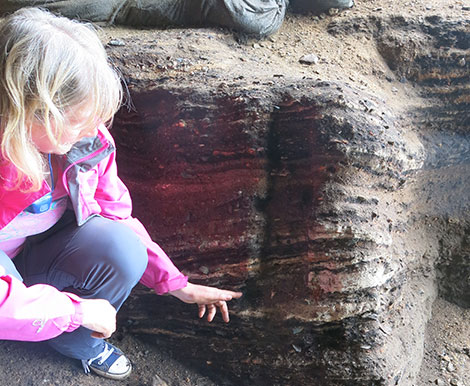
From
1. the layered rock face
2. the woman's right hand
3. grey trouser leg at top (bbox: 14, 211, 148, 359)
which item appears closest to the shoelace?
the layered rock face

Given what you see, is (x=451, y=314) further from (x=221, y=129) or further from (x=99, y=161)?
(x=99, y=161)

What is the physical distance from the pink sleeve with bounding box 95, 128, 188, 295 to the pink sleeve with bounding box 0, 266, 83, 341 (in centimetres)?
28

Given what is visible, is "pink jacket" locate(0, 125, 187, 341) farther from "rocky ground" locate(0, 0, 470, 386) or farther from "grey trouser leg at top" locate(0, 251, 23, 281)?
"rocky ground" locate(0, 0, 470, 386)

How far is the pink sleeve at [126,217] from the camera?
1.19 meters

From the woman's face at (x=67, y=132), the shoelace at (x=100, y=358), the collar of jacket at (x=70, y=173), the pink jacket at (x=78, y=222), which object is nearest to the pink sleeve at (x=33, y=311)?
the pink jacket at (x=78, y=222)

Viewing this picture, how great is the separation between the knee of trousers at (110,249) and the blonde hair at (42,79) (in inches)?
12.4

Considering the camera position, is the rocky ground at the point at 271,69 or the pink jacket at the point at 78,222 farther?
the rocky ground at the point at 271,69

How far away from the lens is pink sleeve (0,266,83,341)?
906 mm

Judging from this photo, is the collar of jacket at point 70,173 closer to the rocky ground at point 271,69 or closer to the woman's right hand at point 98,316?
the woman's right hand at point 98,316

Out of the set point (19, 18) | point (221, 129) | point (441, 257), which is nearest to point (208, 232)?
point (221, 129)

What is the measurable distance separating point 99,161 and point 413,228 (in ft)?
4.09

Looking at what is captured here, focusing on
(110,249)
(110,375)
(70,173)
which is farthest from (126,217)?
(110,375)

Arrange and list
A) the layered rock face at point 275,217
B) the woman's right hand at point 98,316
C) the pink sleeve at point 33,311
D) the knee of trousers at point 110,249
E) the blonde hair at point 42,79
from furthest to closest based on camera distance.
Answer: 1. the layered rock face at point 275,217
2. the knee of trousers at point 110,249
3. the woman's right hand at point 98,316
4. the pink sleeve at point 33,311
5. the blonde hair at point 42,79

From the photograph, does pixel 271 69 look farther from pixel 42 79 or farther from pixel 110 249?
pixel 42 79
